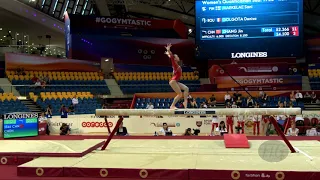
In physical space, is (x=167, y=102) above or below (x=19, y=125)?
above

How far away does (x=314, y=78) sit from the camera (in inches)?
906

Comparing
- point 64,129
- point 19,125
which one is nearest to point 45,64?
point 64,129

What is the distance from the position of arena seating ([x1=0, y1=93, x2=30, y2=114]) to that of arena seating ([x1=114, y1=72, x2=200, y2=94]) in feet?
22.0

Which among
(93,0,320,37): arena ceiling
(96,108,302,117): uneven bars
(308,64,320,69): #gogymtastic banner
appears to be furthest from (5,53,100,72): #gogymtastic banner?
(96,108,302,117): uneven bars

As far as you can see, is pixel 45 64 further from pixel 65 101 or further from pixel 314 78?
pixel 314 78

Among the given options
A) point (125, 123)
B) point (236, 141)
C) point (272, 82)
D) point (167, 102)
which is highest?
point (272, 82)

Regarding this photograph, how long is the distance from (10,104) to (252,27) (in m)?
14.6

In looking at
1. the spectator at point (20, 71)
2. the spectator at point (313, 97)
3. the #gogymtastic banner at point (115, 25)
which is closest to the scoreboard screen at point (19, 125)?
the spectator at point (20, 71)

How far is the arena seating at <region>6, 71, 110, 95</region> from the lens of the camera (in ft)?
68.3

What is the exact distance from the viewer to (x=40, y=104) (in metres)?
19.2

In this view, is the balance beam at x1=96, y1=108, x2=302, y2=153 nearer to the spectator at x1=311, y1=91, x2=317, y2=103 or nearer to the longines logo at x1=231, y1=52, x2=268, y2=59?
the spectator at x1=311, y1=91, x2=317, y2=103

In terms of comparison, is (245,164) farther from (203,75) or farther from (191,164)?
(203,75)

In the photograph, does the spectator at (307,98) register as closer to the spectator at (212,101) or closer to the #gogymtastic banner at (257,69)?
the #gogymtastic banner at (257,69)

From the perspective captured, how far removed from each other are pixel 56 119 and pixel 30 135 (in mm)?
4499
